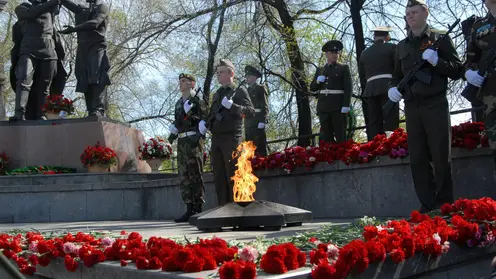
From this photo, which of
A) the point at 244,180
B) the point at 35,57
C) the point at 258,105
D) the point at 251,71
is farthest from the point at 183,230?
the point at 35,57

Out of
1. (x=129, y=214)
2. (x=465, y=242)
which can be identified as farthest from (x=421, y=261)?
(x=129, y=214)

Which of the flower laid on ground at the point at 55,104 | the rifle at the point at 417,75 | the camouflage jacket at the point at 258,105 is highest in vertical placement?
the flower laid on ground at the point at 55,104

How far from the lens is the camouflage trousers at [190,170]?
350 inches

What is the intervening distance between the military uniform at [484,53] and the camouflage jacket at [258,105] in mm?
6670

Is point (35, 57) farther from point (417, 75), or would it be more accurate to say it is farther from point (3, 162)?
point (417, 75)

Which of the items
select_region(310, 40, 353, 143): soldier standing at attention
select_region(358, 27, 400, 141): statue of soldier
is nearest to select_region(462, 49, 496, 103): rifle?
select_region(358, 27, 400, 141): statue of soldier

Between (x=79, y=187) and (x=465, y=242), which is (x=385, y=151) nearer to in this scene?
(x=465, y=242)

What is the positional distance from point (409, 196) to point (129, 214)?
5.92 m

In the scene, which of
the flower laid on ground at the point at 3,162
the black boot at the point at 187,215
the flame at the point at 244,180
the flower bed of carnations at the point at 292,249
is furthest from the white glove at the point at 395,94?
the flower laid on ground at the point at 3,162

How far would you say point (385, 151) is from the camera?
7.72m

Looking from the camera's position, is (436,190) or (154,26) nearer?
(436,190)

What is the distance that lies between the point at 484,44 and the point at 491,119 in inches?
28.5

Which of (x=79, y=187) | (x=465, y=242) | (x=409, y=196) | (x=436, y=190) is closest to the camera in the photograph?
(x=465, y=242)

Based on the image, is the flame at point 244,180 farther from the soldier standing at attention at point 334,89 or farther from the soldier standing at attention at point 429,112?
the soldier standing at attention at point 334,89
